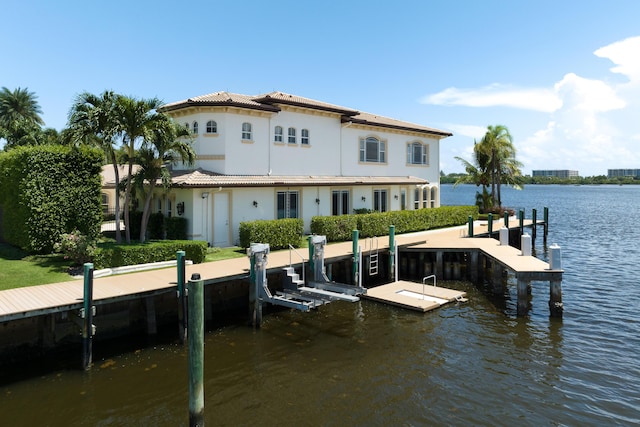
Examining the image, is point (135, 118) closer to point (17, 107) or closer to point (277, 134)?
point (277, 134)

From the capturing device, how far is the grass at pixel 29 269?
1548 centimetres

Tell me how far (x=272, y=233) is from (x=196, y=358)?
13.3 meters

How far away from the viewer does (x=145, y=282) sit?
15430 millimetres

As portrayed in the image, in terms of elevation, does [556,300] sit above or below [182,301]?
below

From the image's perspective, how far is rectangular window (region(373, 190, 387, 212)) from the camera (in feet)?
108

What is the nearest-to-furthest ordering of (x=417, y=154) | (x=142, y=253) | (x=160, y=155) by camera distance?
1. (x=142, y=253)
2. (x=160, y=155)
3. (x=417, y=154)

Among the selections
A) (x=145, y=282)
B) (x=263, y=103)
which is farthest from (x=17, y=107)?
(x=145, y=282)

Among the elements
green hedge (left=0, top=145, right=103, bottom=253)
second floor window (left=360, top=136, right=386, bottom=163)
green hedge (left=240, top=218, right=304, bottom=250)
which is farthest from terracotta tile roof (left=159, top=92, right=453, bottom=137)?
green hedge (left=240, top=218, right=304, bottom=250)

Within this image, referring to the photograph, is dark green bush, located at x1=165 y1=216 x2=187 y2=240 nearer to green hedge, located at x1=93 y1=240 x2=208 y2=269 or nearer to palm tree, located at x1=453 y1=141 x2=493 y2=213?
green hedge, located at x1=93 y1=240 x2=208 y2=269

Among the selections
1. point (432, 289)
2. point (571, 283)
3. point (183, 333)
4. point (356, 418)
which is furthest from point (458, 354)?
point (571, 283)

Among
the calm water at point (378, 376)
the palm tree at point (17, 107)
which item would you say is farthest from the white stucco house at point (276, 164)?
the palm tree at point (17, 107)

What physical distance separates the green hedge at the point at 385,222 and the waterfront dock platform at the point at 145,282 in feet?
4.77

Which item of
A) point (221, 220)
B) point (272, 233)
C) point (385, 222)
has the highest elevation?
point (221, 220)

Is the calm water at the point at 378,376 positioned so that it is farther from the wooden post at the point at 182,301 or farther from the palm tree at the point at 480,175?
the palm tree at the point at 480,175
